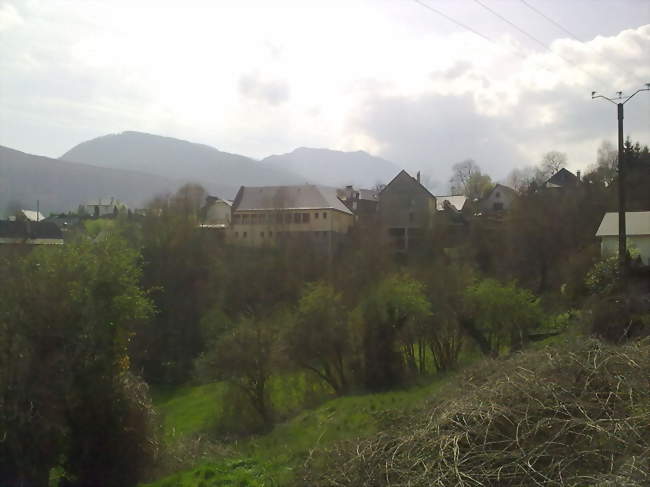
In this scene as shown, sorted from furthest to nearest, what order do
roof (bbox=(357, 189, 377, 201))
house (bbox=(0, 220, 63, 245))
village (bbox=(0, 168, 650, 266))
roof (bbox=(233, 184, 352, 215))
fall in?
roof (bbox=(357, 189, 377, 201)), house (bbox=(0, 220, 63, 245)), roof (bbox=(233, 184, 352, 215)), village (bbox=(0, 168, 650, 266))

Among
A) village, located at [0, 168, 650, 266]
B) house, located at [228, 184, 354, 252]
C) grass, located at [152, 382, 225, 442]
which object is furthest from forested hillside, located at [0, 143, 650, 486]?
house, located at [228, 184, 354, 252]

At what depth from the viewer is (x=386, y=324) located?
27.4 m

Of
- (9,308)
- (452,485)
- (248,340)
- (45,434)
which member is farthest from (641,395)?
(248,340)

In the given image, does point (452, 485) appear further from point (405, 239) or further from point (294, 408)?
point (405, 239)

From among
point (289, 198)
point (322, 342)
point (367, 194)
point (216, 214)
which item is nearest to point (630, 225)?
point (322, 342)

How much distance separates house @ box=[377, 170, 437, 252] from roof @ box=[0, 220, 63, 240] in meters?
28.6

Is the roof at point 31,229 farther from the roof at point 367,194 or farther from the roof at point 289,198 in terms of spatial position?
the roof at point 367,194

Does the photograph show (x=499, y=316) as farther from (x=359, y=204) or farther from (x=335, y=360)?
(x=359, y=204)

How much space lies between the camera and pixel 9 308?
14.7m

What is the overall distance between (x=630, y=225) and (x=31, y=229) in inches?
2048

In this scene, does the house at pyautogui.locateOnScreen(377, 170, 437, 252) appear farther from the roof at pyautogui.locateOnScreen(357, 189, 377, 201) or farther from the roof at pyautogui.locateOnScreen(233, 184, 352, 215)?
the roof at pyautogui.locateOnScreen(357, 189, 377, 201)

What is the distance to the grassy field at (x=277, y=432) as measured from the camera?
10766mm

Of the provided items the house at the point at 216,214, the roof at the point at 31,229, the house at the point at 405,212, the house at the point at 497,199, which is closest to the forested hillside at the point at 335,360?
the house at the point at 405,212

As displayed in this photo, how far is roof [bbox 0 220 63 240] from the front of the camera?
56.5m
